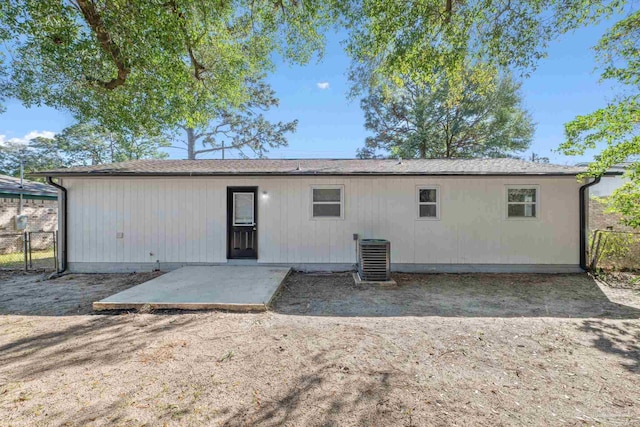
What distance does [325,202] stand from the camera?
7012 millimetres

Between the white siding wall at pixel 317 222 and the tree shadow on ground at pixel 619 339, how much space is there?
3004 mm

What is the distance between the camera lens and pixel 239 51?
8.51 metres

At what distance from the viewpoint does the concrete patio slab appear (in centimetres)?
437

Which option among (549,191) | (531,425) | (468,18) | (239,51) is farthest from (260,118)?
(531,425)

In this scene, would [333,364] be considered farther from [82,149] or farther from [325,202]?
[82,149]

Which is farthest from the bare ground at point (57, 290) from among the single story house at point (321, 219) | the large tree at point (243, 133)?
the large tree at point (243, 133)

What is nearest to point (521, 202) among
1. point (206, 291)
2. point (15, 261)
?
point (206, 291)

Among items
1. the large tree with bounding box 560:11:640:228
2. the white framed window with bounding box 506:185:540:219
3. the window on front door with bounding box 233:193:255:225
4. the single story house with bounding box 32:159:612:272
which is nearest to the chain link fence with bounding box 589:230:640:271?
the single story house with bounding box 32:159:612:272

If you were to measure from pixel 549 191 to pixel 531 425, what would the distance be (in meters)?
6.70

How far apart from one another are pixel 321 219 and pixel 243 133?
601 inches

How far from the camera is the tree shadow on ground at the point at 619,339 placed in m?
2.98

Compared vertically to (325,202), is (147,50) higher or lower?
higher

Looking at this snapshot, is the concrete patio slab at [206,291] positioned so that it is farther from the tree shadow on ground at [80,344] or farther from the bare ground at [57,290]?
the bare ground at [57,290]

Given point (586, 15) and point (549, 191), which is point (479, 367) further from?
point (586, 15)
